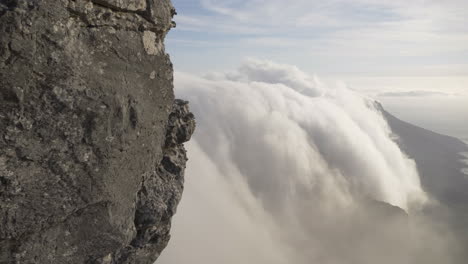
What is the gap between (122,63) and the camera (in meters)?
10.6

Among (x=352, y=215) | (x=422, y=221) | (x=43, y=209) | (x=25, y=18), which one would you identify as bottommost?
(x=43, y=209)

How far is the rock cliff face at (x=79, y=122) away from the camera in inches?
340

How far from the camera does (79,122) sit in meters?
9.68

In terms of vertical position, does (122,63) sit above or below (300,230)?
below

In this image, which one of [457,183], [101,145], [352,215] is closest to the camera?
[101,145]

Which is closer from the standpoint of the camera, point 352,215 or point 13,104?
point 13,104

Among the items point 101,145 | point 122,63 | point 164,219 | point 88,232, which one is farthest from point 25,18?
point 164,219

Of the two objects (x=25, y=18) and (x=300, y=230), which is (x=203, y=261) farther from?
(x=25, y=18)

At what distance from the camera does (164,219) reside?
13977mm

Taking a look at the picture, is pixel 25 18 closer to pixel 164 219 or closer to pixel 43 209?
pixel 43 209

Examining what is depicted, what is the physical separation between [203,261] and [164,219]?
6996cm

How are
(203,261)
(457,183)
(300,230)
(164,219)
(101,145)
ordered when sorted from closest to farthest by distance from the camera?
(101,145), (164,219), (203,261), (300,230), (457,183)

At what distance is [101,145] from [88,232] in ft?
8.71

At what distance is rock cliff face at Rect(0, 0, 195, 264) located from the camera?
8.63m
